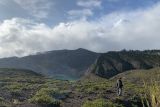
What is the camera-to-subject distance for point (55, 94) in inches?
1652

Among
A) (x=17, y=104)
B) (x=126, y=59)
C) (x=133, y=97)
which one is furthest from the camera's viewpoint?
(x=126, y=59)

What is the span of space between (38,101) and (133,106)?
810 centimetres

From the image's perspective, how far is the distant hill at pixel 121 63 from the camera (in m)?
121

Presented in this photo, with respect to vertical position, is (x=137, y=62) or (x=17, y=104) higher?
(x=137, y=62)

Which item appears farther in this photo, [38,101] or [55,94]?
[55,94]

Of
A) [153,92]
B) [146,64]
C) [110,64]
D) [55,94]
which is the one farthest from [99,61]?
[153,92]

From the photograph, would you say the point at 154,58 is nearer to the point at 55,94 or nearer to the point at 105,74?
the point at 105,74

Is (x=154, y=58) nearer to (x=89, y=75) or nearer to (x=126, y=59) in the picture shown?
(x=126, y=59)

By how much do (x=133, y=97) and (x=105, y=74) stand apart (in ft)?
265

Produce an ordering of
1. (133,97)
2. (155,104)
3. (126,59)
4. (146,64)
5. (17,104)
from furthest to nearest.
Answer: (126,59), (146,64), (133,97), (17,104), (155,104)

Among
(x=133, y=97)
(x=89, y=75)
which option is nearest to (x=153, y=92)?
(x=133, y=97)

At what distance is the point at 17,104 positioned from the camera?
113 feet

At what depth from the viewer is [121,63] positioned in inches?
5049

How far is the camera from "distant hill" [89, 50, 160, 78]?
4758 inches
